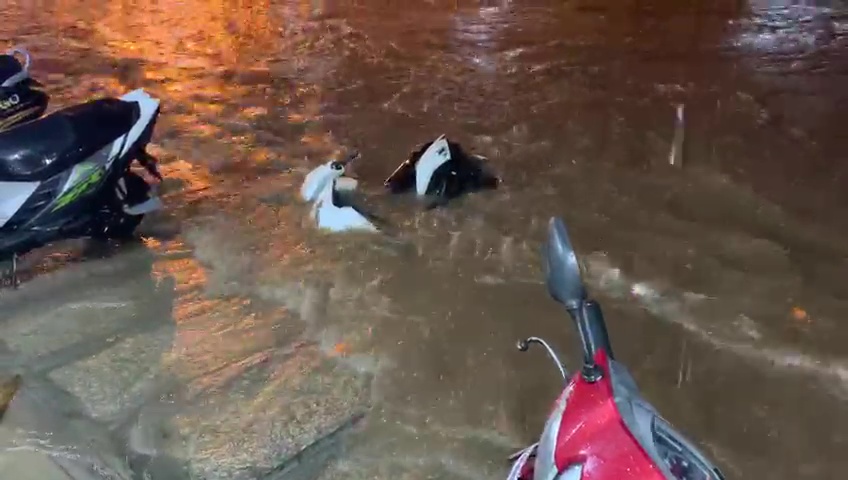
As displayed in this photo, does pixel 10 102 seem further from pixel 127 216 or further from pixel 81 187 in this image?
pixel 81 187

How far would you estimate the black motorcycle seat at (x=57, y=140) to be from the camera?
3.67 m

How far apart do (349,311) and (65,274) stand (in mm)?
1312

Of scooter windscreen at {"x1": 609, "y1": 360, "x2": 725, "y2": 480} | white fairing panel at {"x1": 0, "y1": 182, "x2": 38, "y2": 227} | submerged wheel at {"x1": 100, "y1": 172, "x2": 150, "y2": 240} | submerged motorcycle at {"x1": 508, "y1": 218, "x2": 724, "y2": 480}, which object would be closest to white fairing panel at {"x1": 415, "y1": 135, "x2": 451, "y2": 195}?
submerged wheel at {"x1": 100, "y1": 172, "x2": 150, "y2": 240}

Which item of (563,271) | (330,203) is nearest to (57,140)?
(330,203)

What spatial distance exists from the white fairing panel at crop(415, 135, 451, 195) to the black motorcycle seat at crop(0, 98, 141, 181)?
1514 mm

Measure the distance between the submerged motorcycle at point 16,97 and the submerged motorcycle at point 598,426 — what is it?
4.01 meters

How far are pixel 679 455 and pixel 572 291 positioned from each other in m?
0.36

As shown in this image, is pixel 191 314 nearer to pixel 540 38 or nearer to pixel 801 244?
pixel 801 244

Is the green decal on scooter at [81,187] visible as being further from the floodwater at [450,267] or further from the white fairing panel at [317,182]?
the white fairing panel at [317,182]

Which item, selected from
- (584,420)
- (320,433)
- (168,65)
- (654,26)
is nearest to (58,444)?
(320,433)

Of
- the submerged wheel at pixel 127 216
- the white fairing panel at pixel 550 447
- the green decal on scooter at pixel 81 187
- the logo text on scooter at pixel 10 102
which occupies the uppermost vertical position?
the white fairing panel at pixel 550 447

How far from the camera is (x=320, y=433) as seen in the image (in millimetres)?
2977

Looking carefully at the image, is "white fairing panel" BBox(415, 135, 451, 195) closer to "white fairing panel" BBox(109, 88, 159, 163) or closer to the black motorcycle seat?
"white fairing panel" BBox(109, 88, 159, 163)

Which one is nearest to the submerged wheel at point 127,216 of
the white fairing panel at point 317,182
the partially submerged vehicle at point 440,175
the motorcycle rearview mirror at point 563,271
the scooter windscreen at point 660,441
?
the white fairing panel at point 317,182
